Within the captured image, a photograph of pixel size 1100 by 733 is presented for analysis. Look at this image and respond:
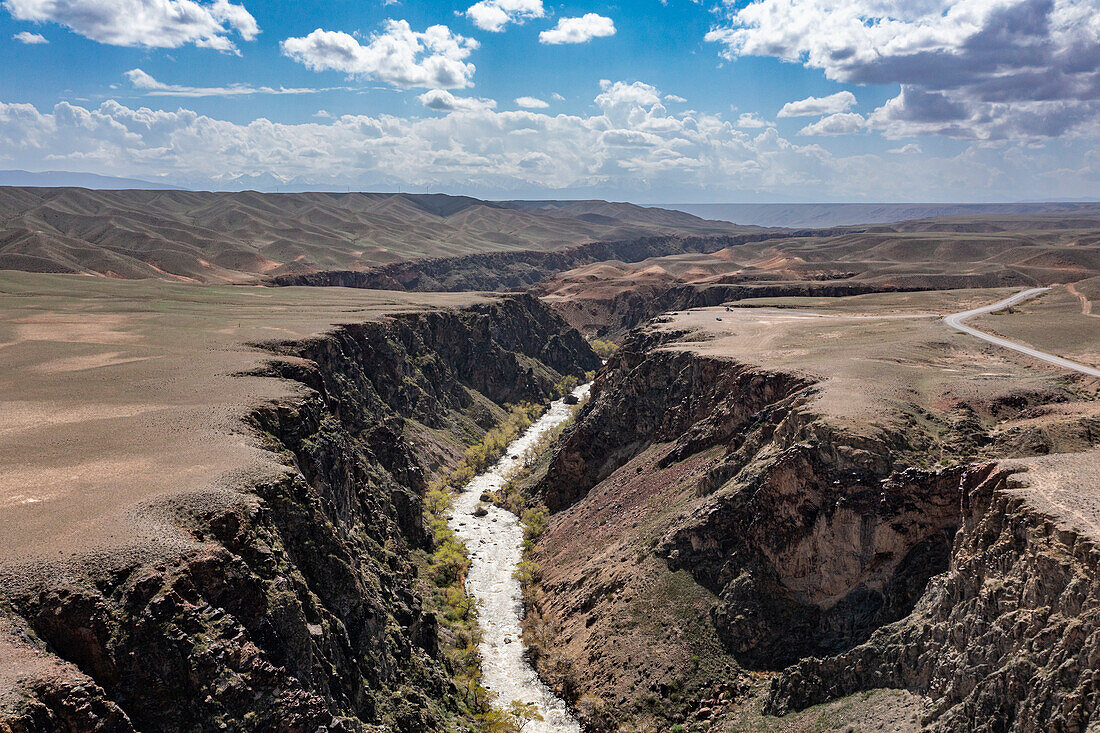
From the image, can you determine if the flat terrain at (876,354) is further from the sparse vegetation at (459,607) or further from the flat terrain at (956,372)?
the sparse vegetation at (459,607)

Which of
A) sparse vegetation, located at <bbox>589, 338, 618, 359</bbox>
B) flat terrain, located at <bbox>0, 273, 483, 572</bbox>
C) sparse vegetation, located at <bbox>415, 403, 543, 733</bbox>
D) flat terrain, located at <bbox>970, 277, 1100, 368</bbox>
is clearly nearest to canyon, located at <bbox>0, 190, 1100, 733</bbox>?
flat terrain, located at <bbox>0, 273, 483, 572</bbox>

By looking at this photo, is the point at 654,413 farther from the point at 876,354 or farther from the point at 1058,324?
the point at 1058,324


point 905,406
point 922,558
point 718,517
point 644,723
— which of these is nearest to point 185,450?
point 644,723

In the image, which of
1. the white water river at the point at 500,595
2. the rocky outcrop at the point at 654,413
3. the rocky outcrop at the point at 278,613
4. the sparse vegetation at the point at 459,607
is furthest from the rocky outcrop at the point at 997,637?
the rocky outcrop at the point at 654,413

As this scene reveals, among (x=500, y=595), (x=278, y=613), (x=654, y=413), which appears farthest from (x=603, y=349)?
(x=278, y=613)

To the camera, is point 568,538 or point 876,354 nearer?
point 876,354

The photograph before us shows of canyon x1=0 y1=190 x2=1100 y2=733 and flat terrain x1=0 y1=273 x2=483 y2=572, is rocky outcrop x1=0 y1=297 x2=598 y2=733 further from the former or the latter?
flat terrain x1=0 y1=273 x2=483 y2=572
